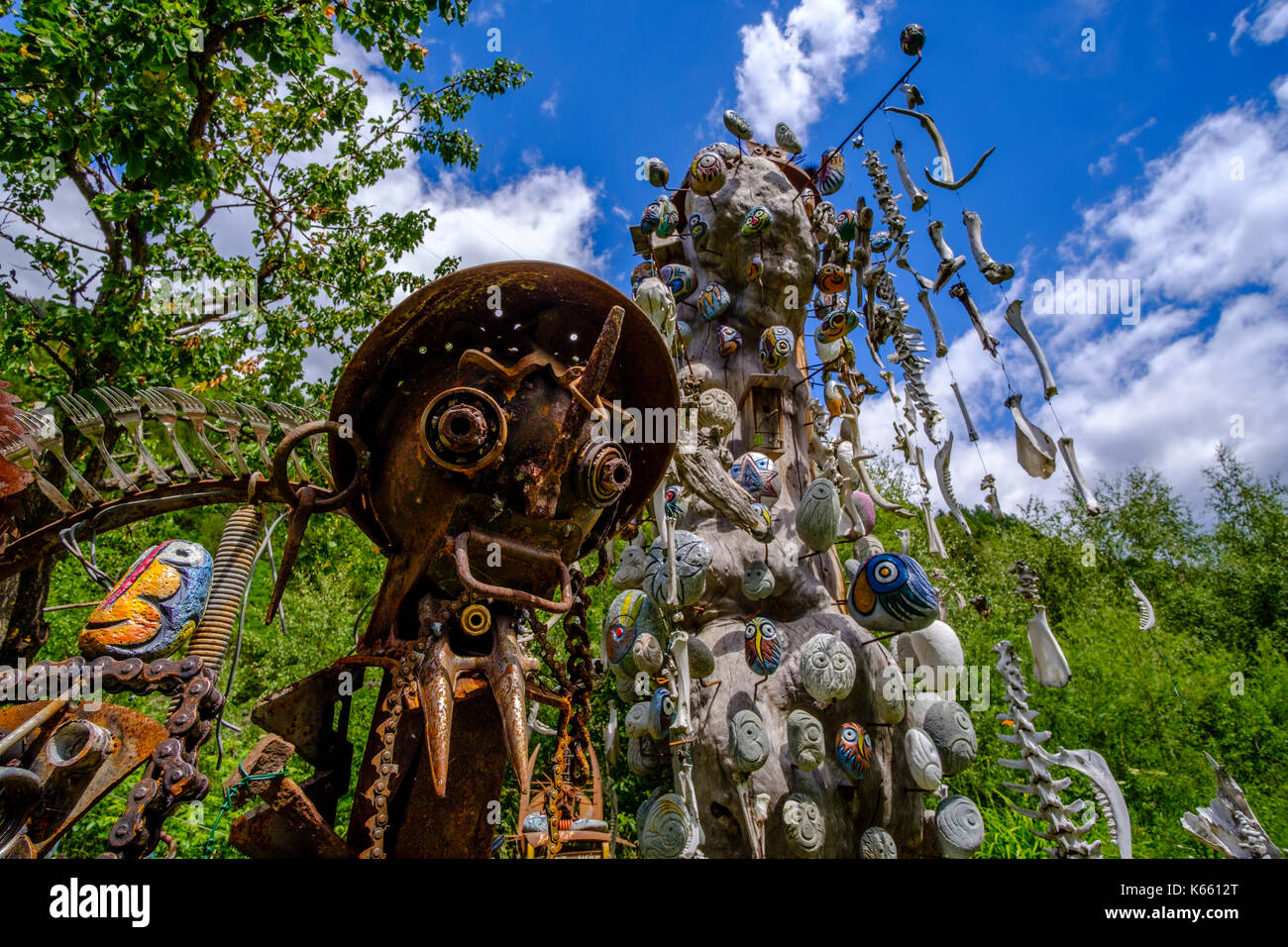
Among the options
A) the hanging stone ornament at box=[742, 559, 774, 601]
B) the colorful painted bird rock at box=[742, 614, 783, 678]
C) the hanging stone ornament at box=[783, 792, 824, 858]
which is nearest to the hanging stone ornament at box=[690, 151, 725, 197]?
the hanging stone ornament at box=[742, 559, 774, 601]

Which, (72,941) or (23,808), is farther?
(23,808)

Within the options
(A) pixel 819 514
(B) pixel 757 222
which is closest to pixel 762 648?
(A) pixel 819 514

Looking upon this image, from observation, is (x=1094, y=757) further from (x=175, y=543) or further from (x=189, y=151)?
(x=189, y=151)

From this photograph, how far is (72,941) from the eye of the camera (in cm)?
135

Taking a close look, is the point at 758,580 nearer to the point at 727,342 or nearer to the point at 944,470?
the point at 944,470

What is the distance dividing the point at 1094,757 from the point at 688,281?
6499 millimetres

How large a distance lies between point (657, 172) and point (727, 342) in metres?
2.60

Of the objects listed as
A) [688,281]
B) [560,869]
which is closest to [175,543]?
[560,869]

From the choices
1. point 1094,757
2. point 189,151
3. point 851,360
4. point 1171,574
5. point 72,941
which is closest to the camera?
point 72,941

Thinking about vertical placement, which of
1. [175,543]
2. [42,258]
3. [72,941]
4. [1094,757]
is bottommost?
[1094,757]

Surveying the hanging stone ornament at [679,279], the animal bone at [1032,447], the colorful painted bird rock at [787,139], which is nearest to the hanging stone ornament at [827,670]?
the animal bone at [1032,447]

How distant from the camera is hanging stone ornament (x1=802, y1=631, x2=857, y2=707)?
244 inches

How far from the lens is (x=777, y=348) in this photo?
8008mm

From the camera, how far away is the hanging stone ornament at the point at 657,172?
8.99m
